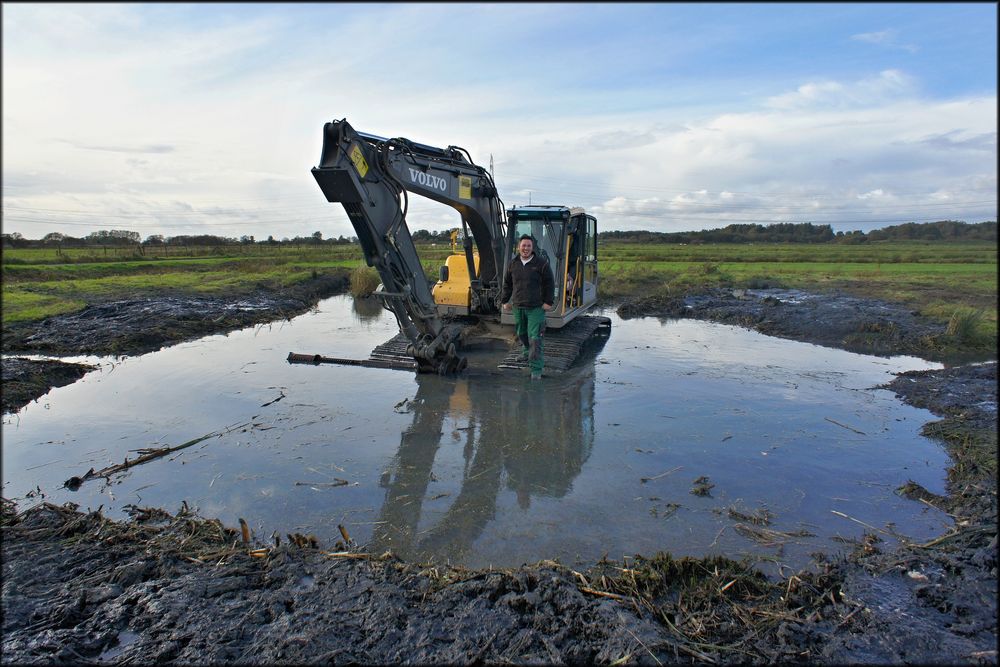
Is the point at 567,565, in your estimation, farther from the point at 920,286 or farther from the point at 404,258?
the point at 920,286

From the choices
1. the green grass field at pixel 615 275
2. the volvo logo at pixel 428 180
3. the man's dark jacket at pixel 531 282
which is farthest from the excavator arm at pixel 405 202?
the green grass field at pixel 615 275

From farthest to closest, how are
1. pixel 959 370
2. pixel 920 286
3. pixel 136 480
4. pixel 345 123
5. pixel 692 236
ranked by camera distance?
pixel 692 236 → pixel 920 286 → pixel 959 370 → pixel 345 123 → pixel 136 480

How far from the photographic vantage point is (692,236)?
198ft

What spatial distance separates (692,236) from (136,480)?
61056 millimetres

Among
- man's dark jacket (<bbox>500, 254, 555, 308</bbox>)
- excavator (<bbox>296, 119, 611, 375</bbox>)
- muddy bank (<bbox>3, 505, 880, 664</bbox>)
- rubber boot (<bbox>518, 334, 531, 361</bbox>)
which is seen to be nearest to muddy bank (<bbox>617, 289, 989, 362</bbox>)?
excavator (<bbox>296, 119, 611, 375</bbox>)

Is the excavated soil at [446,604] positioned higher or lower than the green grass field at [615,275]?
lower

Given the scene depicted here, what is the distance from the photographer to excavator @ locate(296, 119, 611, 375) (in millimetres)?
6965

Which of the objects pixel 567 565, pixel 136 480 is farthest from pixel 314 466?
pixel 567 565

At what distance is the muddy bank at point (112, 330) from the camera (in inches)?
308

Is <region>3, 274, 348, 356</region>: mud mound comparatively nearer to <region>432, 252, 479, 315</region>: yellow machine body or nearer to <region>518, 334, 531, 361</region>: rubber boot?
<region>432, 252, 479, 315</region>: yellow machine body

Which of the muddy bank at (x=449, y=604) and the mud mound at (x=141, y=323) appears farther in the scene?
the mud mound at (x=141, y=323)

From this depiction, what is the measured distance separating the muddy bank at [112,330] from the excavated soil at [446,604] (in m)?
4.65

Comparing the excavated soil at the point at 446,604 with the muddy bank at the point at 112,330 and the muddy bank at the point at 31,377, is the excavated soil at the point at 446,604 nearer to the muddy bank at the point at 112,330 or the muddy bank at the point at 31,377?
the muddy bank at the point at 31,377

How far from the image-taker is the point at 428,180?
316 inches
